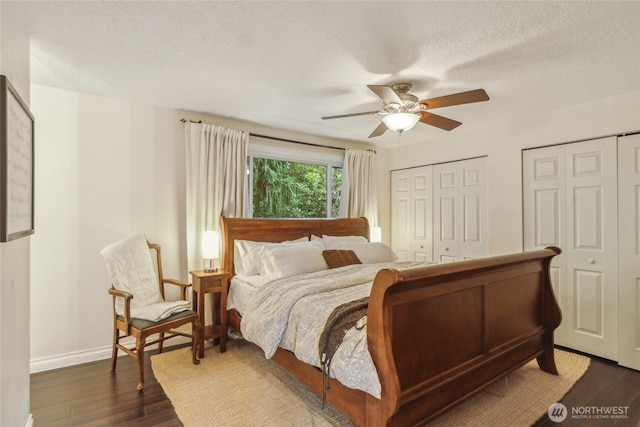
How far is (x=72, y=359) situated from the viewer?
2.90 metres

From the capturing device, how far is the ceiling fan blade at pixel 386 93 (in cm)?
215

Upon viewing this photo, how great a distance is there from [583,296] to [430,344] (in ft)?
8.02

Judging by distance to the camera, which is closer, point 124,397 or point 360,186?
point 124,397

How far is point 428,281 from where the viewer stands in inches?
71.5

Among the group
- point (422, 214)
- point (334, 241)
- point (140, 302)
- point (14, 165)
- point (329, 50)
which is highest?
point (329, 50)

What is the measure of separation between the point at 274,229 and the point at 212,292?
3.47 feet

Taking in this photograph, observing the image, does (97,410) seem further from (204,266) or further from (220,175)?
(220,175)

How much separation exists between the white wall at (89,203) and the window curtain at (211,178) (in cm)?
A: 16

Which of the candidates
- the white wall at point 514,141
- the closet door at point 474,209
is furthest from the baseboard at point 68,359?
the white wall at point 514,141

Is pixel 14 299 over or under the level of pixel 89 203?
under

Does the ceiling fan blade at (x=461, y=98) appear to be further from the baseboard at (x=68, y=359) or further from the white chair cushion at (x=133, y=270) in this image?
the baseboard at (x=68, y=359)

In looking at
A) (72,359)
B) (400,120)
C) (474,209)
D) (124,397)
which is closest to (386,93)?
(400,120)

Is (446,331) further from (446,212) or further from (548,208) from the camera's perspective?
(446,212)

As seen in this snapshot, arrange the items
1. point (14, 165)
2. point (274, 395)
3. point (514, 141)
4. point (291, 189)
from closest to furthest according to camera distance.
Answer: point (14, 165), point (274, 395), point (514, 141), point (291, 189)
